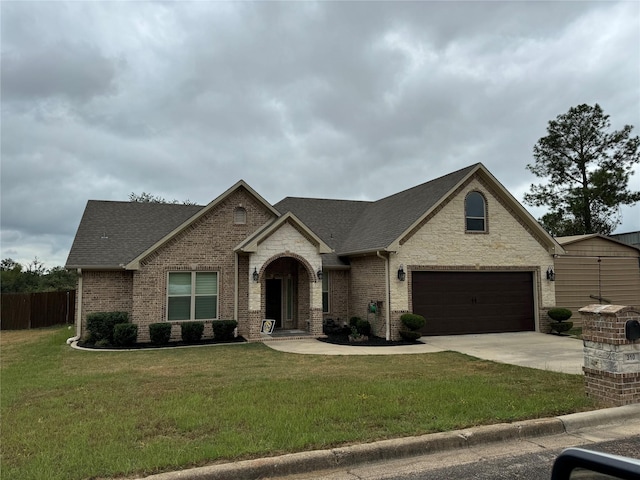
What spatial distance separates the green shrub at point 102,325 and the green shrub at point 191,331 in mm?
2081

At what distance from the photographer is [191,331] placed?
1518 centimetres

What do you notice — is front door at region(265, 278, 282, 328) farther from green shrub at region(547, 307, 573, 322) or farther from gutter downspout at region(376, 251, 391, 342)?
green shrub at region(547, 307, 573, 322)

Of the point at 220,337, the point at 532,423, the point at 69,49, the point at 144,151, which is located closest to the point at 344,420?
the point at 532,423

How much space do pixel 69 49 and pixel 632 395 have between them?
15702 mm

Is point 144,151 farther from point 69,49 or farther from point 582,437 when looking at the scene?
point 582,437

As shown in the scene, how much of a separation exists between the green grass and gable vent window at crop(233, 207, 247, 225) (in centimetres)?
704

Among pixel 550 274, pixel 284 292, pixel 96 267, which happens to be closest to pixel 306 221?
pixel 284 292

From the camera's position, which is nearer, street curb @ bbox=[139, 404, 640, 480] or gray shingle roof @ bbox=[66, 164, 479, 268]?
street curb @ bbox=[139, 404, 640, 480]

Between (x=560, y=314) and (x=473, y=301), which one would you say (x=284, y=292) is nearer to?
(x=473, y=301)

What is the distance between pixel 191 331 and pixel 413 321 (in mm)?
7698

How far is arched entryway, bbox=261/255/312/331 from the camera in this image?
1825cm

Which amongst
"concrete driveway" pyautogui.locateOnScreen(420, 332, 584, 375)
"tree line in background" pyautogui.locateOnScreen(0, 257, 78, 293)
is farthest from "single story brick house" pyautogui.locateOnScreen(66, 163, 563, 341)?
"tree line in background" pyautogui.locateOnScreen(0, 257, 78, 293)

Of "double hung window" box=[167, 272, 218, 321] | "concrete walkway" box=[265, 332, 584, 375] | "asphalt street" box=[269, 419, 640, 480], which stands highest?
"double hung window" box=[167, 272, 218, 321]

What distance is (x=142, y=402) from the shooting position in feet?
→ 23.2
